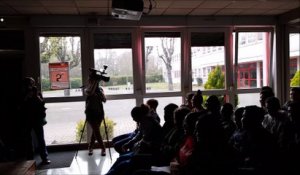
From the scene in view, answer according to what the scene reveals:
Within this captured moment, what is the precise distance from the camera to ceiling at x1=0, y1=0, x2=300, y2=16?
452 centimetres

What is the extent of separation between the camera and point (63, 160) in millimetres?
4703

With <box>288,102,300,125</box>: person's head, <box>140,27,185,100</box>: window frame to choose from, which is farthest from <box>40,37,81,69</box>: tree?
<box>288,102,300,125</box>: person's head

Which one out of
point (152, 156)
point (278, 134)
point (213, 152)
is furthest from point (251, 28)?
point (213, 152)

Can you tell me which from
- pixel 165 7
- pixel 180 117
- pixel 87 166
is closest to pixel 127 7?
pixel 165 7

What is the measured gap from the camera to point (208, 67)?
5.93 m

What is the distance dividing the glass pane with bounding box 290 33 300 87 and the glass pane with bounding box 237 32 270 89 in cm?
52

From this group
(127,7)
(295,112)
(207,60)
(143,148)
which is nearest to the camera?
(295,112)

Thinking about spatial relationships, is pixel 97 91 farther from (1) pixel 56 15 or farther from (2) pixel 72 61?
(1) pixel 56 15

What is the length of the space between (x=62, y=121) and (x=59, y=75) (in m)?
0.94

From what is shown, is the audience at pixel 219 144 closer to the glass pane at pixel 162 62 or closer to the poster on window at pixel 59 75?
the glass pane at pixel 162 62

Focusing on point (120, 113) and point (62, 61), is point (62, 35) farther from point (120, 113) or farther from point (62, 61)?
point (120, 113)

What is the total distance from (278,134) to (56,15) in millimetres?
4413

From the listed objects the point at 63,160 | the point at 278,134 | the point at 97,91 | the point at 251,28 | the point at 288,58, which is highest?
the point at 251,28

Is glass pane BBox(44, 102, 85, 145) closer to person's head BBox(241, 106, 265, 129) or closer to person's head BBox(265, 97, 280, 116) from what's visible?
person's head BBox(265, 97, 280, 116)
